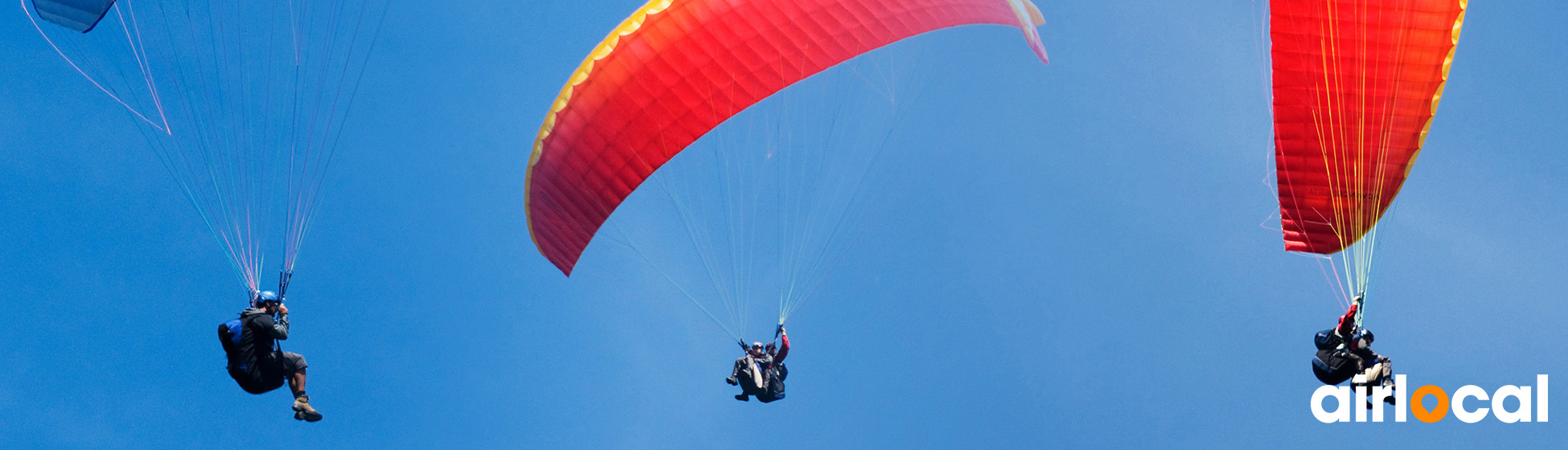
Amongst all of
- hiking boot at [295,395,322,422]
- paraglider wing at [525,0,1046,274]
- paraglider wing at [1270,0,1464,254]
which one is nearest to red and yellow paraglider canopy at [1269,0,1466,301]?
paraglider wing at [1270,0,1464,254]

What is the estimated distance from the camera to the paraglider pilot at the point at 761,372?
708 inches

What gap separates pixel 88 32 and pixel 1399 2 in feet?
39.0

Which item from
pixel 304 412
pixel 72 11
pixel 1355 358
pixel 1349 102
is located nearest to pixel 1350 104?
pixel 1349 102

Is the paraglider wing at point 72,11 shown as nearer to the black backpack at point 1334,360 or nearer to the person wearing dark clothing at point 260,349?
the person wearing dark clothing at point 260,349

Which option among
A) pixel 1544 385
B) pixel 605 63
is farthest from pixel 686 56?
pixel 1544 385

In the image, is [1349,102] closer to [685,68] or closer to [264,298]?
[685,68]

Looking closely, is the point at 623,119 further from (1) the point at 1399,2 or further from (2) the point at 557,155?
(1) the point at 1399,2

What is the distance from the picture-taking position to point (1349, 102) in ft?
57.0

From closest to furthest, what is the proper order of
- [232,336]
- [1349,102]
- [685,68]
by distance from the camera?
1. [232,336]
2. [685,68]
3. [1349,102]

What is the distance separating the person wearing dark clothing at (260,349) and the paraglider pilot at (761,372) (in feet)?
14.0

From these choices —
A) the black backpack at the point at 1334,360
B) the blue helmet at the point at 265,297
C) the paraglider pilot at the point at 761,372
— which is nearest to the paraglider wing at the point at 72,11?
the blue helmet at the point at 265,297

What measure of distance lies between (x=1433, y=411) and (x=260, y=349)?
496 inches

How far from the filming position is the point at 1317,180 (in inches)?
705

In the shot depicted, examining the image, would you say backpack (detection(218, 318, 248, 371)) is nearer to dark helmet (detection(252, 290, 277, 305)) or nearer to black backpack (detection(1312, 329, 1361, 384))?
dark helmet (detection(252, 290, 277, 305))
